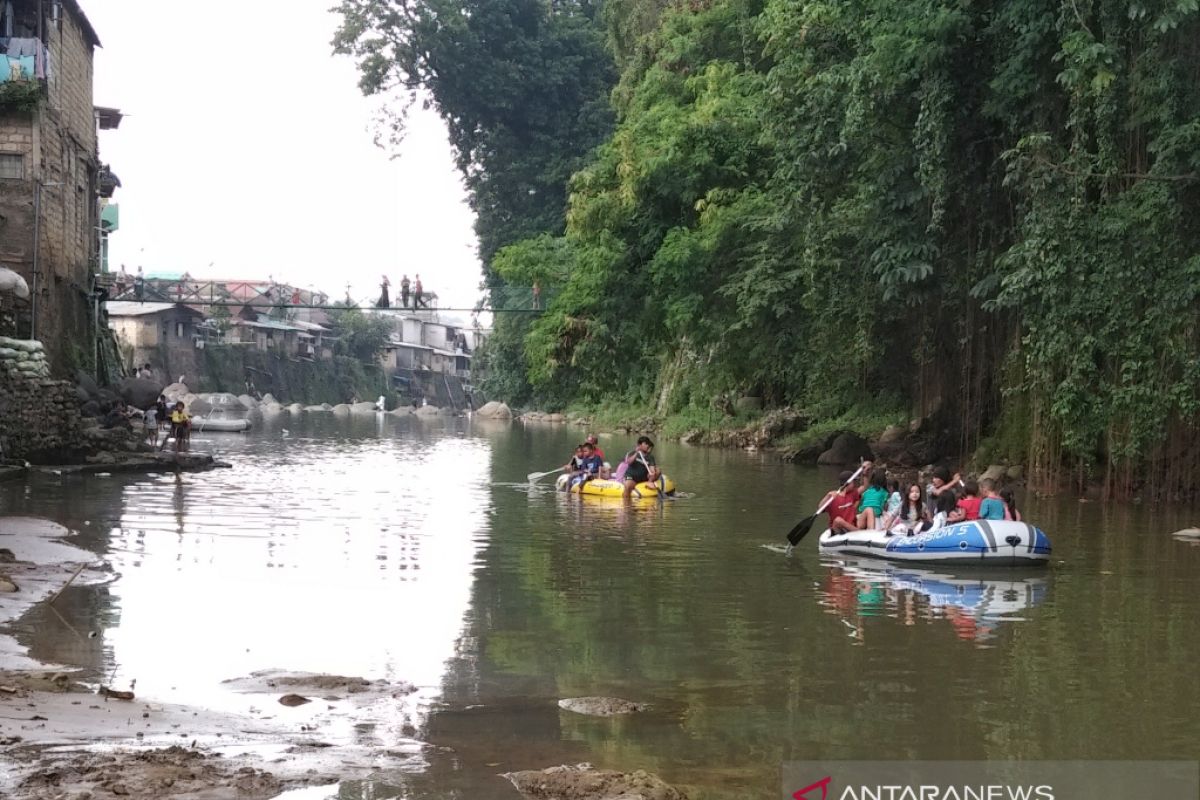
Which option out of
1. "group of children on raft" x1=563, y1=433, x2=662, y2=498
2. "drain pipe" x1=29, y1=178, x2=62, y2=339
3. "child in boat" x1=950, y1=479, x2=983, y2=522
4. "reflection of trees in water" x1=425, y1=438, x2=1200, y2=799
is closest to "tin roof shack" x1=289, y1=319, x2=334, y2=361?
"drain pipe" x1=29, y1=178, x2=62, y2=339

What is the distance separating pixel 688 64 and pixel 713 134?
535cm

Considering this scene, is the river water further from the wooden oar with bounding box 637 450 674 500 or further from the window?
the window

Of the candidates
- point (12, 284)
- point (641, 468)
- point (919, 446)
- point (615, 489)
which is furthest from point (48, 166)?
point (919, 446)

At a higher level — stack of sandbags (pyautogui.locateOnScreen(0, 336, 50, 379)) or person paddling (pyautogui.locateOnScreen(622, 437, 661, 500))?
stack of sandbags (pyautogui.locateOnScreen(0, 336, 50, 379))

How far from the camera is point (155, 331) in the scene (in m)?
74.6

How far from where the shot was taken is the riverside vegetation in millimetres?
20641

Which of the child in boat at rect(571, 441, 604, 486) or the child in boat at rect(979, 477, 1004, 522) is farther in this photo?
the child in boat at rect(571, 441, 604, 486)

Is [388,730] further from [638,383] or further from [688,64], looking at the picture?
[638,383]

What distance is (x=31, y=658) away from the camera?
31.0ft

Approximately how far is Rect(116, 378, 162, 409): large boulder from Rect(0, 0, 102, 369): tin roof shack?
2.67 meters

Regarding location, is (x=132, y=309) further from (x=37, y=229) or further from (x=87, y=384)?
(x=37, y=229)

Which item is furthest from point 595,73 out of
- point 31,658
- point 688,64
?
point 31,658

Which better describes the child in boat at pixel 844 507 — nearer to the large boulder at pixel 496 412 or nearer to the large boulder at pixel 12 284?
the large boulder at pixel 12 284

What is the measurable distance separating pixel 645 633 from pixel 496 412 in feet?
239
